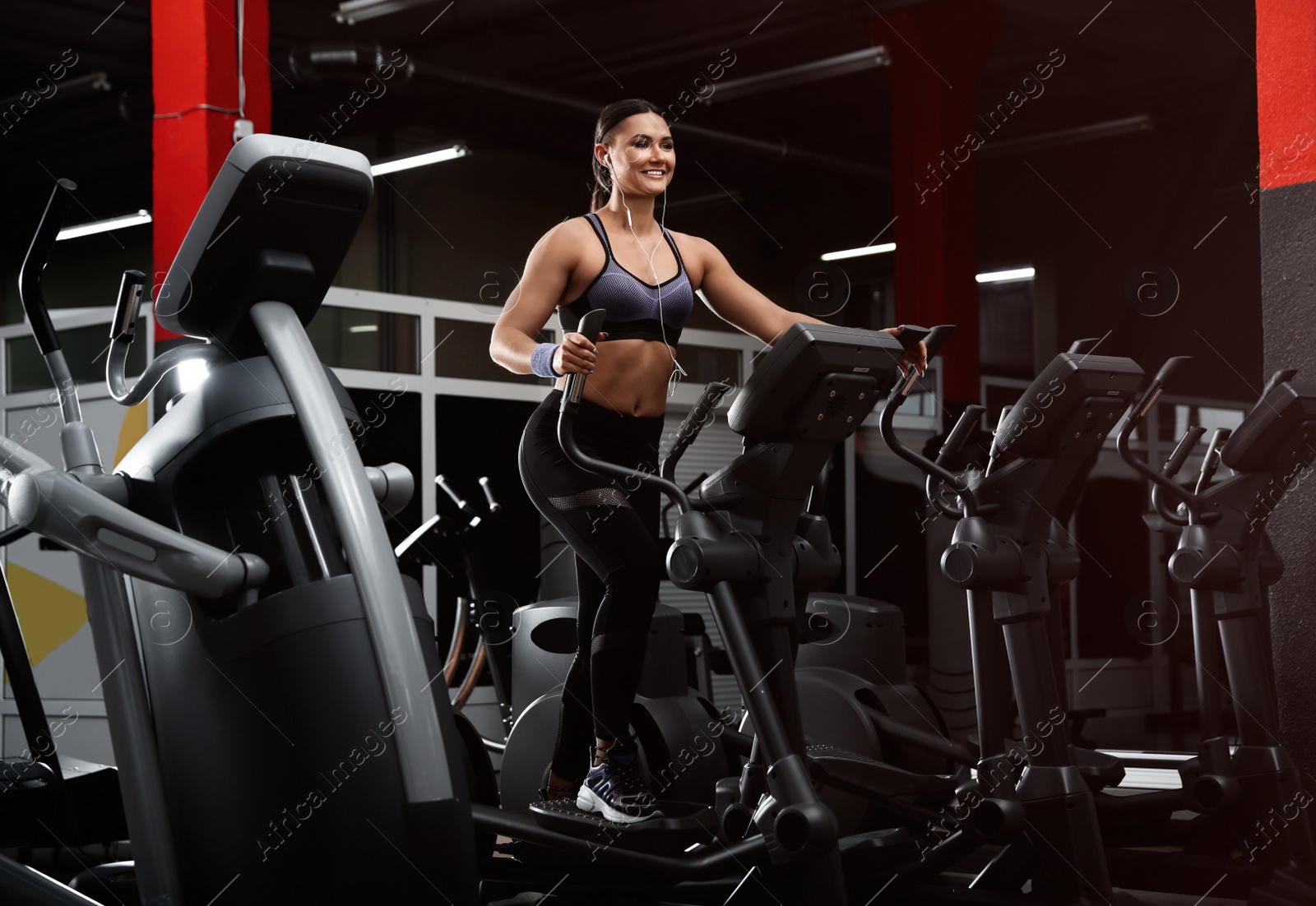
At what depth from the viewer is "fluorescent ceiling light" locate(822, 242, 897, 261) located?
10523 millimetres

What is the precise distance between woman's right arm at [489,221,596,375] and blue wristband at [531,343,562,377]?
2.6 inches

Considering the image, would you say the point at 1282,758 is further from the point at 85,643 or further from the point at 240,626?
the point at 85,643

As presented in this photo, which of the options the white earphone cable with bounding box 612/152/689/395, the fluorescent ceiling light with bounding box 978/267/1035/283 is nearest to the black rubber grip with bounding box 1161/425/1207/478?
the white earphone cable with bounding box 612/152/689/395

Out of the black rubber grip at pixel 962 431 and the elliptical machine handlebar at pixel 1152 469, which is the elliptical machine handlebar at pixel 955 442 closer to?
the black rubber grip at pixel 962 431

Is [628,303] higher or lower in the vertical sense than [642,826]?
higher

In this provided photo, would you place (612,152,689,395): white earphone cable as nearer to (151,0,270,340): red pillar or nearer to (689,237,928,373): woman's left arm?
(689,237,928,373): woman's left arm

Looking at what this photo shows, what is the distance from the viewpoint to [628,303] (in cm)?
275

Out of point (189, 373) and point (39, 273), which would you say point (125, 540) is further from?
point (39, 273)

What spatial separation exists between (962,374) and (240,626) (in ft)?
19.3

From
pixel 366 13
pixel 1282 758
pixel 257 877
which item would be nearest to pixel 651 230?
pixel 257 877

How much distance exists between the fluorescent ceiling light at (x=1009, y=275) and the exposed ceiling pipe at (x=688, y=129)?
113cm

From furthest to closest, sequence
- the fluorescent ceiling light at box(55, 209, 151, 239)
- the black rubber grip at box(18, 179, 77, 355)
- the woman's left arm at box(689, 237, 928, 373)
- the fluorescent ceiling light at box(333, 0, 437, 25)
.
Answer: the fluorescent ceiling light at box(55, 209, 151, 239)
the fluorescent ceiling light at box(333, 0, 437, 25)
the woman's left arm at box(689, 237, 928, 373)
the black rubber grip at box(18, 179, 77, 355)

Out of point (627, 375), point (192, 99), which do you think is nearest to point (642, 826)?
point (627, 375)

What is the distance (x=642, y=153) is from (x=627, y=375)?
465 millimetres
